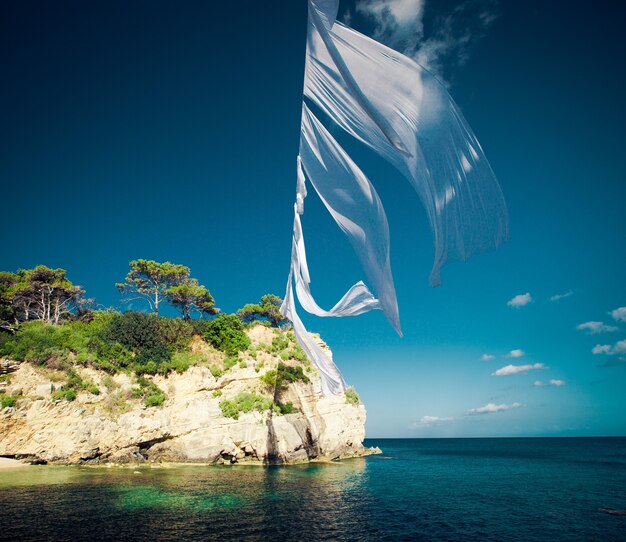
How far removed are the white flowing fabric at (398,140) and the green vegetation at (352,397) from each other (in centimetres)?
2821

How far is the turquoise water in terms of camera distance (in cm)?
1038

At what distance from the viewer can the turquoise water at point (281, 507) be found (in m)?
10.4

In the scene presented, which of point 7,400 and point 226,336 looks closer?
point 7,400

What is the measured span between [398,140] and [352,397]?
101 feet

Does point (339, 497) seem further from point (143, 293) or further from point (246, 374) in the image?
point (143, 293)

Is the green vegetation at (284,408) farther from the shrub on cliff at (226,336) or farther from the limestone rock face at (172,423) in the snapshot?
the shrub on cliff at (226,336)

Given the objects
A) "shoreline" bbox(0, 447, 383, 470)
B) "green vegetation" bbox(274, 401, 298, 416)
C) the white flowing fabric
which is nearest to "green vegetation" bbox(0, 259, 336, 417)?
"green vegetation" bbox(274, 401, 298, 416)

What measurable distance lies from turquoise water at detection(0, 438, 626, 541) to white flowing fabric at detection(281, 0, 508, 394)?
9077 millimetres

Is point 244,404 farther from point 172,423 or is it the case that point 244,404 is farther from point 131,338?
point 131,338

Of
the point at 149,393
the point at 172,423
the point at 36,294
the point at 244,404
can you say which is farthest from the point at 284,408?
the point at 36,294

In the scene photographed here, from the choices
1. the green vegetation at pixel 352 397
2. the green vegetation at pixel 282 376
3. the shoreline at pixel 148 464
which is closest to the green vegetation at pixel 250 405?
the green vegetation at pixel 282 376

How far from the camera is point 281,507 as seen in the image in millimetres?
13031

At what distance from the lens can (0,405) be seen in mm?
19297

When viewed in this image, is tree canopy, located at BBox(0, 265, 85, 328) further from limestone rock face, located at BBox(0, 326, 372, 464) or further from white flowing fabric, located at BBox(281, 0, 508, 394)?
white flowing fabric, located at BBox(281, 0, 508, 394)
